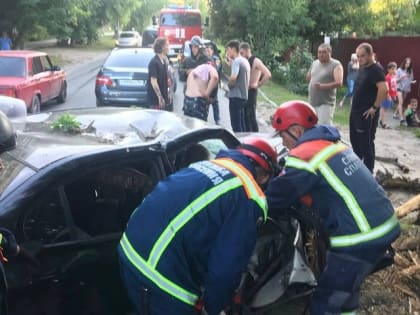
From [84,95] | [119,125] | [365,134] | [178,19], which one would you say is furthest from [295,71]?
[119,125]

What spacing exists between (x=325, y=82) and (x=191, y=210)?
6031 mm

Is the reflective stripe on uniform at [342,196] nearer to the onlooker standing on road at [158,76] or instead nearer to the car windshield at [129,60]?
the onlooker standing on road at [158,76]

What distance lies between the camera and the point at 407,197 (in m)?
7.15

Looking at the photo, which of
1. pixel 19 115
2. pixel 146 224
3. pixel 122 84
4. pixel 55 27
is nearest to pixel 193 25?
pixel 55 27

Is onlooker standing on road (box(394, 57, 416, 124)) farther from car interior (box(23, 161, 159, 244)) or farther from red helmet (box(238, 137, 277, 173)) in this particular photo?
red helmet (box(238, 137, 277, 173))

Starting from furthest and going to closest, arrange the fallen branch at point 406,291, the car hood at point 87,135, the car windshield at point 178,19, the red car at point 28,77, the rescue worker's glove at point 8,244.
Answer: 1. the car windshield at point 178,19
2. the red car at point 28,77
3. the fallen branch at point 406,291
4. the car hood at point 87,135
5. the rescue worker's glove at point 8,244

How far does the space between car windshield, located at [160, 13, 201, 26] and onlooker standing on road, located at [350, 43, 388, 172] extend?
26.6 meters

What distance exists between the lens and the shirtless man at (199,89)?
8.41 m

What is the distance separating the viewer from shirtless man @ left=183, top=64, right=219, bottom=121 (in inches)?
331

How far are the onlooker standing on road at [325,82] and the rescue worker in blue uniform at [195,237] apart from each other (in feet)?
18.7

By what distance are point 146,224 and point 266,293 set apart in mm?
1041

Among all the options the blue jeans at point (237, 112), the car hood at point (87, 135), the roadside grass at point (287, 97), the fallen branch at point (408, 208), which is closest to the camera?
the car hood at point (87, 135)

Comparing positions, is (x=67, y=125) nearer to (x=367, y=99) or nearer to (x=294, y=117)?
(x=294, y=117)

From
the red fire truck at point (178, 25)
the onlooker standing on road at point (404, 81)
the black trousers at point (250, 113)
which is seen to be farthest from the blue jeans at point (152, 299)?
the red fire truck at point (178, 25)
